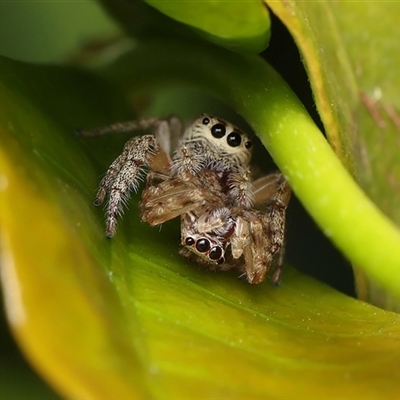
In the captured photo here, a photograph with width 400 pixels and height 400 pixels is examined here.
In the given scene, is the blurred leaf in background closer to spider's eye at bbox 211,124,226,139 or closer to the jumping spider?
the jumping spider

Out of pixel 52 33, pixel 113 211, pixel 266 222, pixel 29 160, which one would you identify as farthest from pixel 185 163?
pixel 29 160

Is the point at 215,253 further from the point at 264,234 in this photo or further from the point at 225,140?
the point at 225,140

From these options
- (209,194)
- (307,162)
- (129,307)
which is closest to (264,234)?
(209,194)

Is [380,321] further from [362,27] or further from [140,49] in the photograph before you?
[140,49]

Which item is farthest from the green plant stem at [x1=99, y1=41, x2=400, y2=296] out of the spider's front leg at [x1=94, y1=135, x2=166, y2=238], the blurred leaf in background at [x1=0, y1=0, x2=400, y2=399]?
the spider's front leg at [x1=94, y1=135, x2=166, y2=238]

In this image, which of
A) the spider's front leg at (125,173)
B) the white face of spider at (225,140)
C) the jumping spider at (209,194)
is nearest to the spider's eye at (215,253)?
the jumping spider at (209,194)
